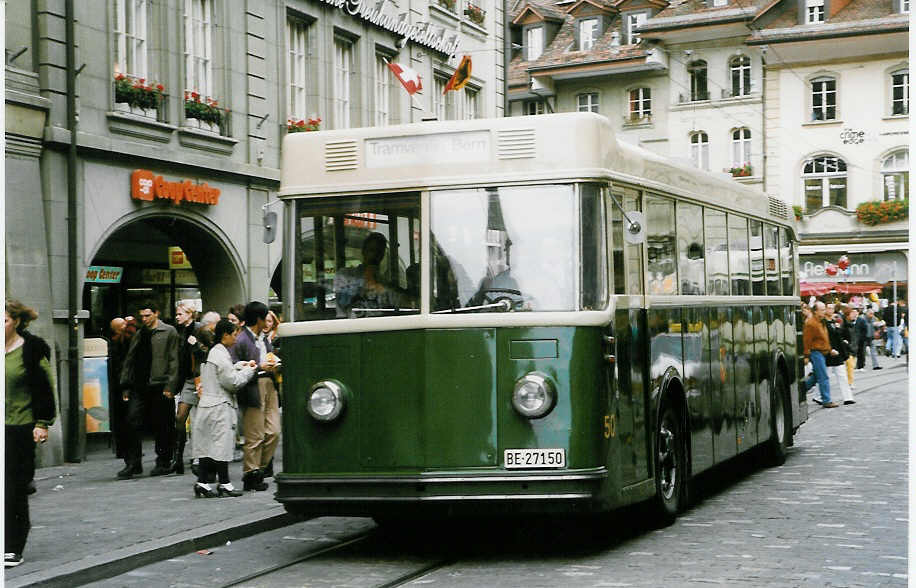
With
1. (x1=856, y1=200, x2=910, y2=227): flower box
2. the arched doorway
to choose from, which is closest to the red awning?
(x1=856, y1=200, x2=910, y2=227): flower box

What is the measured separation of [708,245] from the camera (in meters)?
12.0

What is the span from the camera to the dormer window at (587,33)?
5616 centimetres

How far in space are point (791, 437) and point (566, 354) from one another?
7.62 m

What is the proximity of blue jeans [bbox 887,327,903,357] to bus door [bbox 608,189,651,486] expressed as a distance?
35.5 m

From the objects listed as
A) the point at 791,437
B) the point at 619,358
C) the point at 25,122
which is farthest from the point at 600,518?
the point at 25,122

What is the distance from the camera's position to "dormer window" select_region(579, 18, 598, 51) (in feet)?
184

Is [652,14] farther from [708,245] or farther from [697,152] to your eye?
[708,245]

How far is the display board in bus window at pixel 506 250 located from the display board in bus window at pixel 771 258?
6.23 meters

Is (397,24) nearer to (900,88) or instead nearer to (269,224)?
(269,224)

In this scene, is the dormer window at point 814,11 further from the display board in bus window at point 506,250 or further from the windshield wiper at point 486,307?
the windshield wiper at point 486,307

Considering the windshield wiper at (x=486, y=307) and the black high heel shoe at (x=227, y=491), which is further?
the black high heel shoe at (x=227, y=491)

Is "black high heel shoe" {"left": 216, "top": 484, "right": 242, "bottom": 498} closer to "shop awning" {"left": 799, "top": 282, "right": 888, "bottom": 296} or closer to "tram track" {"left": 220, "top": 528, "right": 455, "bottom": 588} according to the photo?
"tram track" {"left": 220, "top": 528, "right": 455, "bottom": 588}

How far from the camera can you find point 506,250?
8891mm

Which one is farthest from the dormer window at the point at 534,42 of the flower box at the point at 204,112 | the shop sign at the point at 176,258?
the flower box at the point at 204,112
